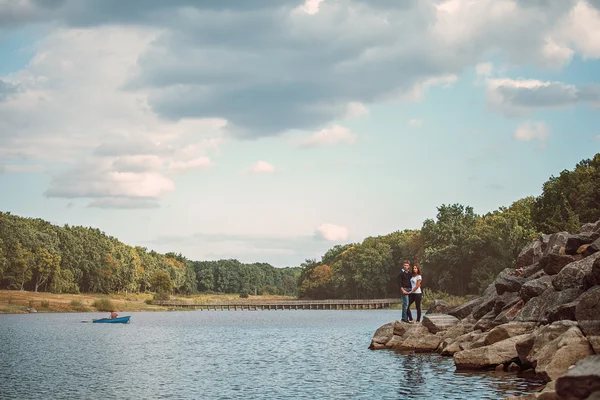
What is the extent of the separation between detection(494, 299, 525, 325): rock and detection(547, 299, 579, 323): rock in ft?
15.7

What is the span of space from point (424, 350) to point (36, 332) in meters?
43.5

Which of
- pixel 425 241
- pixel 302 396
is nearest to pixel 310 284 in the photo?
pixel 425 241

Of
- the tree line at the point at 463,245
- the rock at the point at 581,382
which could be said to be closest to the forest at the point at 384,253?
the tree line at the point at 463,245

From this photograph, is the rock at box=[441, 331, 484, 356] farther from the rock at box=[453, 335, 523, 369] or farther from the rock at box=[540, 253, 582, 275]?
the rock at box=[540, 253, 582, 275]

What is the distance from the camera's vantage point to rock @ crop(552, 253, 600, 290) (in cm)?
2725

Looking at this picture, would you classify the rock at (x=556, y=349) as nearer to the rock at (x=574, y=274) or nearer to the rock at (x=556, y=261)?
the rock at (x=574, y=274)

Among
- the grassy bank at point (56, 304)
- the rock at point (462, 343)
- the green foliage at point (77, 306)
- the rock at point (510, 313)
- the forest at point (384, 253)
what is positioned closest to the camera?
the rock at point (462, 343)

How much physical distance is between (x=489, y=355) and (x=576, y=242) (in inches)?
345

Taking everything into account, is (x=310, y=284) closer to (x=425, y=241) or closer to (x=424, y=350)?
(x=425, y=241)

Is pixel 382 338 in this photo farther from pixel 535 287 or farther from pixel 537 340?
pixel 537 340

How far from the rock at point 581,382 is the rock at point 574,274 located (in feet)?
53.6

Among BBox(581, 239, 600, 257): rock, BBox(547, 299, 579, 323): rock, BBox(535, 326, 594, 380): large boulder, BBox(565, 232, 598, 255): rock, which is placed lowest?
BBox(535, 326, 594, 380): large boulder

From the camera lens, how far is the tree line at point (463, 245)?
8056 cm

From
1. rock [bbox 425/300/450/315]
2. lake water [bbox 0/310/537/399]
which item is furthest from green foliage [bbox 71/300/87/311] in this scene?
rock [bbox 425/300/450/315]
